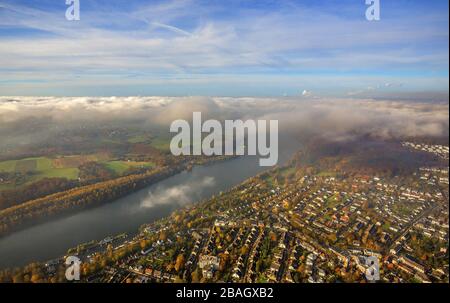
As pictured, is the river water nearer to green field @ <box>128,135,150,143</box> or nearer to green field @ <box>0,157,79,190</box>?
green field @ <box>0,157,79,190</box>

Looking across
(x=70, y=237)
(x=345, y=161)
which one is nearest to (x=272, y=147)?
(x=345, y=161)

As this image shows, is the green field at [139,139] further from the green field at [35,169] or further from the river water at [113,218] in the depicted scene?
the river water at [113,218]

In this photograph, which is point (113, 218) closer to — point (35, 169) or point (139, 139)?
point (35, 169)

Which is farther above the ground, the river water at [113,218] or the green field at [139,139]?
the green field at [139,139]

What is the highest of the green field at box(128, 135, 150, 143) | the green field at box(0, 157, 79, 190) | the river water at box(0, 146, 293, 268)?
the green field at box(128, 135, 150, 143)

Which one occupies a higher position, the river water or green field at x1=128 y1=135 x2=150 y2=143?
green field at x1=128 y1=135 x2=150 y2=143

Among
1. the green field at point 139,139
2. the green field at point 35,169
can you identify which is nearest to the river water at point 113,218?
the green field at point 35,169

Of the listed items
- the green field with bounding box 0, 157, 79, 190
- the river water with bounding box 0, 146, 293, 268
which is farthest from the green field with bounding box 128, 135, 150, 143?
the river water with bounding box 0, 146, 293, 268
